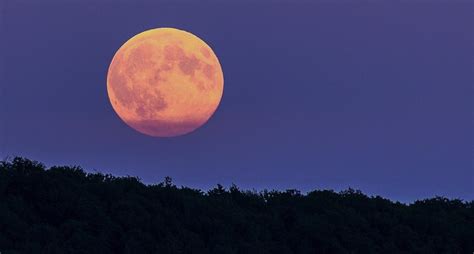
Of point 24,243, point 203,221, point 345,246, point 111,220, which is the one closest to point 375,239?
point 345,246

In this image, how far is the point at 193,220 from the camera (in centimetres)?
3959

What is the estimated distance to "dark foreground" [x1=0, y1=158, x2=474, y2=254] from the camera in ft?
116

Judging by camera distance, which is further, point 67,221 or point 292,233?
point 292,233

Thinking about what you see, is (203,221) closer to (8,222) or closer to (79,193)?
(79,193)

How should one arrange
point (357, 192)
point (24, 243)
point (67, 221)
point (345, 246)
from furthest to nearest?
point (357, 192) → point (345, 246) → point (67, 221) → point (24, 243)

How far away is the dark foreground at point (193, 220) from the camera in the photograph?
35.3 metres

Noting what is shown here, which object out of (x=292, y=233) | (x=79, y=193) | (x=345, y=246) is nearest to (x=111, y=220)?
(x=79, y=193)

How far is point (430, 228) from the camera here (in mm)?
47438

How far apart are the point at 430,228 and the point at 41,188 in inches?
787

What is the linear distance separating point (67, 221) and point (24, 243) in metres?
3.46

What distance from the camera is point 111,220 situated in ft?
123

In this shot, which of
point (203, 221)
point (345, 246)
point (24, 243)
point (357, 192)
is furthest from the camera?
point (357, 192)

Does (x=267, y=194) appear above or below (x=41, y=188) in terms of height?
above

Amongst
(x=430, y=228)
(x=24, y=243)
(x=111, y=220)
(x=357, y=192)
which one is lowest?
(x=24, y=243)
